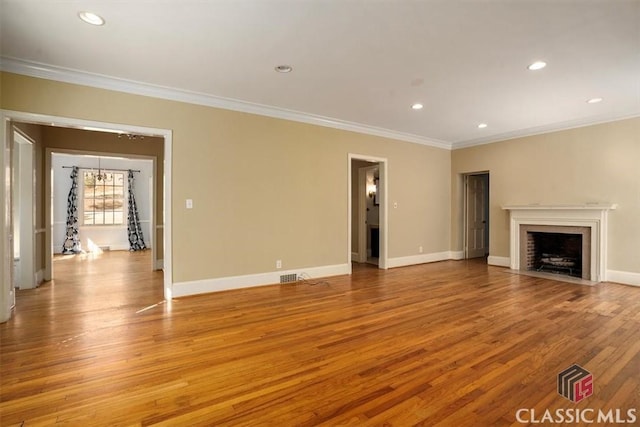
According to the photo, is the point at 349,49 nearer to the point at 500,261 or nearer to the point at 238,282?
the point at 238,282

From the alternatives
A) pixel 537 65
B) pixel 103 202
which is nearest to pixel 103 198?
pixel 103 202

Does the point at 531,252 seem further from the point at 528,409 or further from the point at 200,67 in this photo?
the point at 200,67

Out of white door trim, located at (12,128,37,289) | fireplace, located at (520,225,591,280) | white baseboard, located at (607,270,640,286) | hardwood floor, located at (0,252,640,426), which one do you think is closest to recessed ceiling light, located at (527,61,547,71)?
hardwood floor, located at (0,252,640,426)

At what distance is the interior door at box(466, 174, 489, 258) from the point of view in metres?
7.73

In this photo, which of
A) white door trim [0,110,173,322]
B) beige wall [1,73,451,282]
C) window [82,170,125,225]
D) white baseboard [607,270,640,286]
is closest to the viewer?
white door trim [0,110,173,322]

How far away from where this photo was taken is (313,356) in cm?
251

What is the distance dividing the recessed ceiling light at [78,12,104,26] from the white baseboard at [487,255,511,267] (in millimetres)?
7366

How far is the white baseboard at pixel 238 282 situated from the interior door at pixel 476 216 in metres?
4.05

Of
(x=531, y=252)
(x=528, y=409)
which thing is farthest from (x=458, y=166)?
(x=528, y=409)

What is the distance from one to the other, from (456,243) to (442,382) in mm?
6034

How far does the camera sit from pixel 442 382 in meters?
2.11

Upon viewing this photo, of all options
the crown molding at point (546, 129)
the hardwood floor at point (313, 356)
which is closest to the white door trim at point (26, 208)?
the hardwood floor at point (313, 356)

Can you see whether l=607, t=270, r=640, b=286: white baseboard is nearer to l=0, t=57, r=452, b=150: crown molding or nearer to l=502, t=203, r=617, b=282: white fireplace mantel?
l=502, t=203, r=617, b=282: white fireplace mantel

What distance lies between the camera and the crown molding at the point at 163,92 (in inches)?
133
